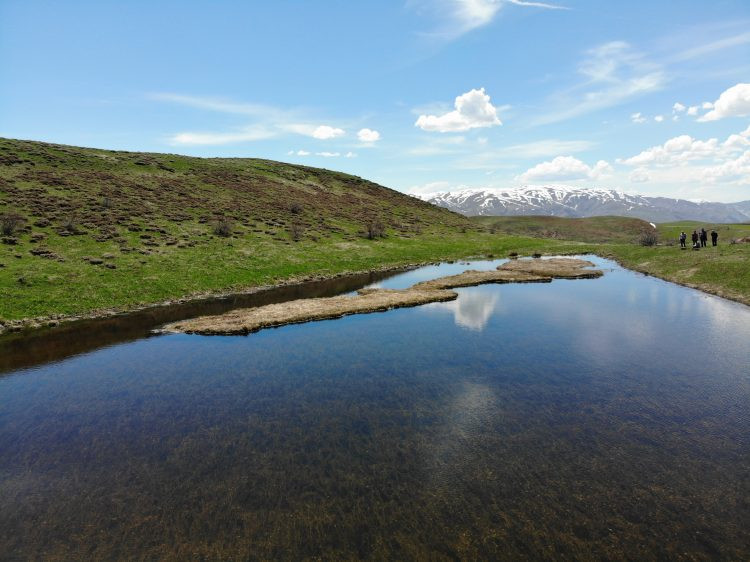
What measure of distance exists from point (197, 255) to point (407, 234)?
63971mm

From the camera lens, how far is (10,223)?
180 ft

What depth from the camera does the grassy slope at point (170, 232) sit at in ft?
152

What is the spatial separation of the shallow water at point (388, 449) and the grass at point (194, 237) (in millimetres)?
21529

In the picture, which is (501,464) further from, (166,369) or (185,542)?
(166,369)

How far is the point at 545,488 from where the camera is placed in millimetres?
13766

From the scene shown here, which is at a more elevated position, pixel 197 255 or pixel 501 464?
pixel 197 255

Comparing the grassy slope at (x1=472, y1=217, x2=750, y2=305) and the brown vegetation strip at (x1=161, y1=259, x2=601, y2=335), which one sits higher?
the grassy slope at (x1=472, y1=217, x2=750, y2=305)

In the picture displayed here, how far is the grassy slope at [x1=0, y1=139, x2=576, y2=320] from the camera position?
46.3 metres

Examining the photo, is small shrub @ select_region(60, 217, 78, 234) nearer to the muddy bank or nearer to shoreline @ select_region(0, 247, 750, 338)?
shoreline @ select_region(0, 247, 750, 338)

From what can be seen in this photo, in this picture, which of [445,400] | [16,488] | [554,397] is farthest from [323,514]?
[554,397]

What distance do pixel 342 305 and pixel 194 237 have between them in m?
43.3

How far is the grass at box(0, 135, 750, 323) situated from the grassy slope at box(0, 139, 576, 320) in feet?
0.84

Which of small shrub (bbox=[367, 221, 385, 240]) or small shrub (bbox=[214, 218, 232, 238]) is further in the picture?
small shrub (bbox=[367, 221, 385, 240])

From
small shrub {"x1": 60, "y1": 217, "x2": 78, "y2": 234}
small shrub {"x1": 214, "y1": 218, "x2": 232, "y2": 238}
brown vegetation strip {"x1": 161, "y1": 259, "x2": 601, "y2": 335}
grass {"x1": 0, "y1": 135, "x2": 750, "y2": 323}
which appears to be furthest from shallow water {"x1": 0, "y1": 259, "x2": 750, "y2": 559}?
small shrub {"x1": 214, "y1": 218, "x2": 232, "y2": 238}
